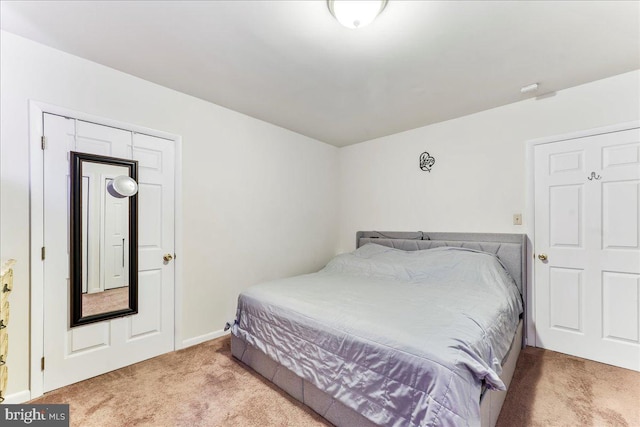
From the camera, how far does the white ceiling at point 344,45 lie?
5.27 feet

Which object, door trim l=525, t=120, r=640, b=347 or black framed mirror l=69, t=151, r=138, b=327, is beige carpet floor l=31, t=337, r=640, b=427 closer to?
door trim l=525, t=120, r=640, b=347

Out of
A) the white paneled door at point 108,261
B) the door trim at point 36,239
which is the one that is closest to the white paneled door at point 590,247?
the white paneled door at point 108,261

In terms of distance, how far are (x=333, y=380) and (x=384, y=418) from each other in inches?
13.3

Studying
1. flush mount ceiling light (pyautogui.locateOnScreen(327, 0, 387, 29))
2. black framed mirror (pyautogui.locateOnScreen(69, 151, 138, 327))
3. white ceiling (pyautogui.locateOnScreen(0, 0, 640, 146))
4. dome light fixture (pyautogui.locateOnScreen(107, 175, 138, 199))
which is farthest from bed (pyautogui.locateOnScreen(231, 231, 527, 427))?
flush mount ceiling light (pyautogui.locateOnScreen(327, 0, 387, 29))

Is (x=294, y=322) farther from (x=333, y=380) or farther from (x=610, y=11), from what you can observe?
(x=610, y=11)

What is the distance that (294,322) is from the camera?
1.87m

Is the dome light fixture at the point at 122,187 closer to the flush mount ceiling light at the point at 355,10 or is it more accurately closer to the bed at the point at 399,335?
the bed at the point at 399,335

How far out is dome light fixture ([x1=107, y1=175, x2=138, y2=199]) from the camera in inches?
87.6

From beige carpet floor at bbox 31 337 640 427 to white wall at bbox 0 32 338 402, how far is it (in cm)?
49

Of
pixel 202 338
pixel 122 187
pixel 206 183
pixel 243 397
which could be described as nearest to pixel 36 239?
pixel 122 187

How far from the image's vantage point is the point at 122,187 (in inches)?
88.3

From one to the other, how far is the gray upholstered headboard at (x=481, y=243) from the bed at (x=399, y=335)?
0.04 feet

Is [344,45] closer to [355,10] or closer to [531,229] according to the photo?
[355,10]

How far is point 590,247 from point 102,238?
420 centimetres
